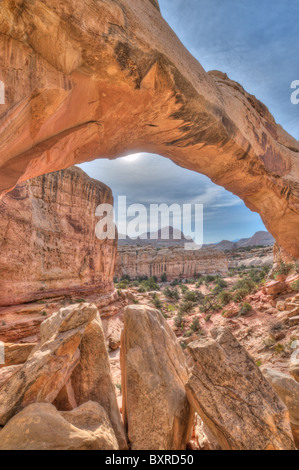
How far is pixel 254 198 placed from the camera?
6773 millimetres

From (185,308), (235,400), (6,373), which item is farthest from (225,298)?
(6,373)

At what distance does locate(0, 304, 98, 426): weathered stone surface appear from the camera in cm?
193

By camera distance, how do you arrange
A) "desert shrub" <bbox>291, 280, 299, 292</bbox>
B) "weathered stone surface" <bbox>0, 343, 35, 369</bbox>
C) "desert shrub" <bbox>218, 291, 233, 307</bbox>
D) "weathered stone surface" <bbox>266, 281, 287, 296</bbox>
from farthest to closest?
"desert shrub" <bbox>218, 291, 233, 307</bbox> → "weathered stone surface" <bbox>266, 281, 287, 296</bbox> → "desert shrub" <bbox>291, 280, 299, 292</bbox> → "weathered stone surface" <bbox>0, 343, 35, 369</bbox>

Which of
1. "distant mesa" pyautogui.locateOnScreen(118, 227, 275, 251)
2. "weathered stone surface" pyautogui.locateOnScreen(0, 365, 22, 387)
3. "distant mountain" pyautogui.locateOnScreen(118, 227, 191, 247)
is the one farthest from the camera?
"distant mountain" pyautogui.locateOnScreen(118, 227, 191, 247)

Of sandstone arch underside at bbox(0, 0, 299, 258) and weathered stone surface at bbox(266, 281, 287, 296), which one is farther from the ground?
sandstone arch underside at bbox(0, 0, 299, 258)

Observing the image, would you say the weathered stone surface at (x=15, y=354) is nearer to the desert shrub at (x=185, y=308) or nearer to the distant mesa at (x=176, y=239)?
the desert shrub at (x=185, y=308)

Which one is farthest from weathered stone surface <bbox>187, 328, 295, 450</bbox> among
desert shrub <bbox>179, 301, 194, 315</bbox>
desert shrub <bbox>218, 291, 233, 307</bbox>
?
desert shrub <bbox>179, 301, 194, 315</bbox>

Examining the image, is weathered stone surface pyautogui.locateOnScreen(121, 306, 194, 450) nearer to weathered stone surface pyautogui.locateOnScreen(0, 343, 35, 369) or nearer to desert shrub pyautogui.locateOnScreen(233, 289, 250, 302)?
weathered stone surface pyautogui.locateOnScreen(0, 343, 35, 369)

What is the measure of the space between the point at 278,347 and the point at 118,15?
814 cm

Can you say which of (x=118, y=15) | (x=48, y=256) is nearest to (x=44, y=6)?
(x=118, y=15)

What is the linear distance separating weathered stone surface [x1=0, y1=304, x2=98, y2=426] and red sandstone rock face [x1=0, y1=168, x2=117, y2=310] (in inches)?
316

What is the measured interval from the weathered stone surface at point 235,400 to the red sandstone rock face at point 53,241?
9.65 metres

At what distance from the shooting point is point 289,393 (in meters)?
2.67

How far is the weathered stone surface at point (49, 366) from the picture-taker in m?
1.93
